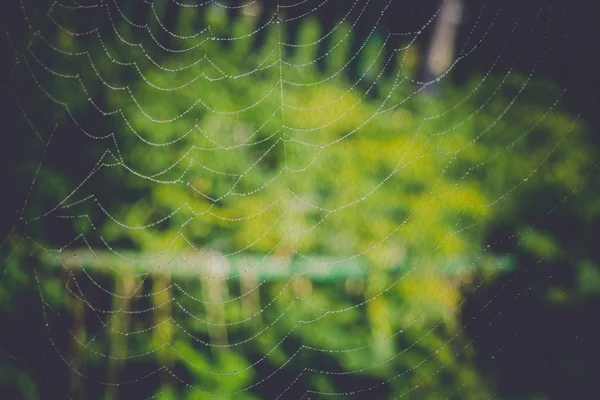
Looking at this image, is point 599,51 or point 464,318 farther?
point 464,318

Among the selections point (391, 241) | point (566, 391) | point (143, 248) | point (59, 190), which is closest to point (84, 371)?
point (143, 248)

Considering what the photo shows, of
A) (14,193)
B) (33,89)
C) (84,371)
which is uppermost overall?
(33,89)

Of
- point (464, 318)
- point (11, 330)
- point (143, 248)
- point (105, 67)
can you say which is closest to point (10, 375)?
point (11, 330)

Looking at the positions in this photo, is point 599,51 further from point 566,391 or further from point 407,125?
point 566,391

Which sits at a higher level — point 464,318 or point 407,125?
point 407,125

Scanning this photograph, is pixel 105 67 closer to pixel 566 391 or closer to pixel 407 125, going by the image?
pixel 407 125

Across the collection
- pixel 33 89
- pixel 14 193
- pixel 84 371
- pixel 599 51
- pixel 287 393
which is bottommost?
pixel 287 393
